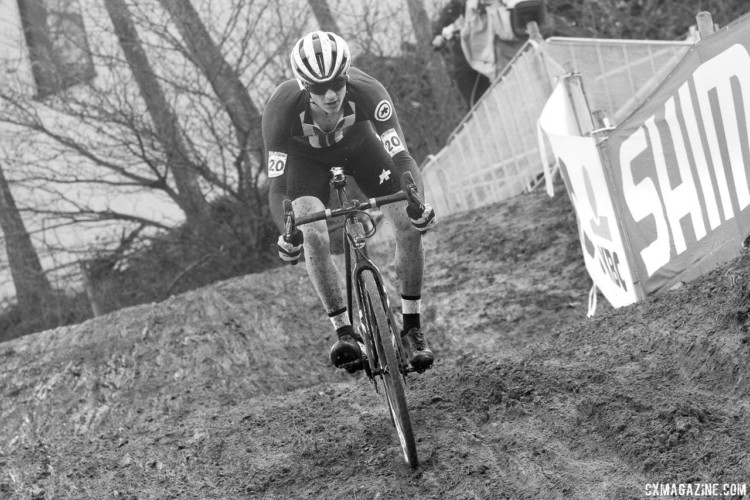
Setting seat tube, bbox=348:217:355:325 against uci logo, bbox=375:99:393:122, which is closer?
seat tube, bbox=348:217:355:325

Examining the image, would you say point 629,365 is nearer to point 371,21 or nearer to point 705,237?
point 705,237

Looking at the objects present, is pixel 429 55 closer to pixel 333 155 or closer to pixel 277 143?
pixel 333 155

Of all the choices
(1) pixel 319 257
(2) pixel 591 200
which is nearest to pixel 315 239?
(1) pixel 319 257

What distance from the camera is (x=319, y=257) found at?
21.2 ft

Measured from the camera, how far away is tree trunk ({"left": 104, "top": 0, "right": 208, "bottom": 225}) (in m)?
15.6

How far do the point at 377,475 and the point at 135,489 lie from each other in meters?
1.63

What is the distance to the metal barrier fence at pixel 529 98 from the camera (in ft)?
40.7

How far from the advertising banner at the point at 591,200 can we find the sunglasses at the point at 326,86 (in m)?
2.69

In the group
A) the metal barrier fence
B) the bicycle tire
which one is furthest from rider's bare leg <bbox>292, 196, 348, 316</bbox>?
the metal barrier fence

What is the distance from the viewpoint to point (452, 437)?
617cm

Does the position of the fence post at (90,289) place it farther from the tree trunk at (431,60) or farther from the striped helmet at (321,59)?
the striped helmet at (321,59)

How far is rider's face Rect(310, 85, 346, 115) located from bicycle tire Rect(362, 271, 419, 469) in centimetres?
111

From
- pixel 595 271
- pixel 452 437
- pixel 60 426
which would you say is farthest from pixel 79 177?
pixel 452 437

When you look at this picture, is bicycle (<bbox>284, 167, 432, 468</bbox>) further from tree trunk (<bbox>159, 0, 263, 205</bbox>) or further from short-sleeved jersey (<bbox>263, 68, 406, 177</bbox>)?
tree trunk (<bbox>159, 0, 263, 205</bbox>)
